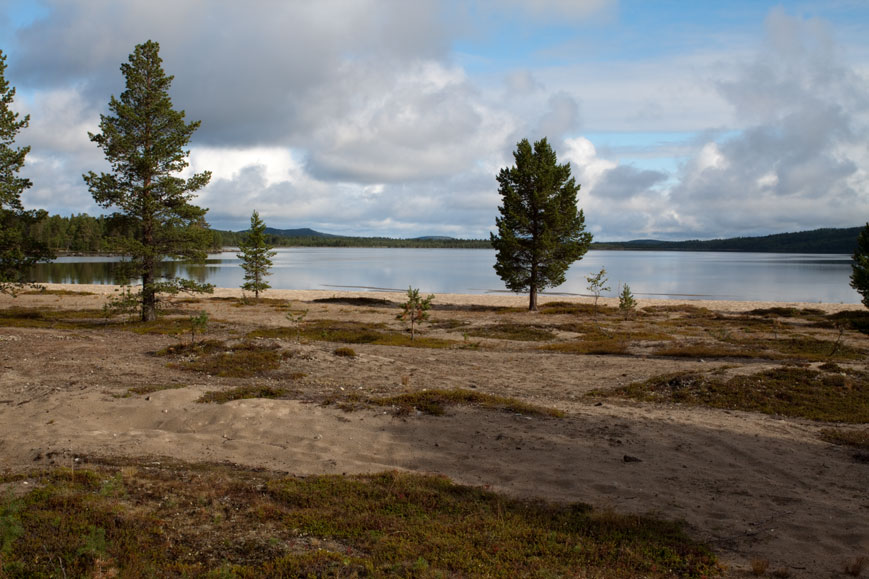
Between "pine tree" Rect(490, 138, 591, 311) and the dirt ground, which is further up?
"pine tree" Rect(490, 138, 591, 311)

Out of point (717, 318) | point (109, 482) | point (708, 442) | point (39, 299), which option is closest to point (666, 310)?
point (717, 318)

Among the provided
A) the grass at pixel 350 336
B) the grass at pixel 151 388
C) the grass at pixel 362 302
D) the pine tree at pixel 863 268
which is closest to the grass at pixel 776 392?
the grass at pixel 350 336

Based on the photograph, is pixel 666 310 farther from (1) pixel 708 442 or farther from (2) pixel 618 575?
(2) pixel 618 575

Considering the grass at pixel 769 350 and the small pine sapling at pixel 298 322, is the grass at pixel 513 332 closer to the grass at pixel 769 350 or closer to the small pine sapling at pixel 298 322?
the grass at pixel 769 350

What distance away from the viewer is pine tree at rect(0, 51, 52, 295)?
85.0 feet

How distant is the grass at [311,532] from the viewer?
565 cm

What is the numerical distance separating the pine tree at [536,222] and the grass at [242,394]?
31.8 m

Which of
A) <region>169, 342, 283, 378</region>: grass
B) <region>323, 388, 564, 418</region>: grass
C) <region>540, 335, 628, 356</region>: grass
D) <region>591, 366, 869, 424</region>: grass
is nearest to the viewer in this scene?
<region>323, 388, 564, 418</region>: grass

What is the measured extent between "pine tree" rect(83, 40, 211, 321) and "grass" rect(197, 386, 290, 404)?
15828mm

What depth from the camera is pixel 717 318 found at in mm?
40188

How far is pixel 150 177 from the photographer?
27.9 m

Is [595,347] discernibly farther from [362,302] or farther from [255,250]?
[255,250]

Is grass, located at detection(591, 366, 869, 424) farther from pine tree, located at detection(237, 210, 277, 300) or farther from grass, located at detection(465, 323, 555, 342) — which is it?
pine tree, located at detection(237, 210, 277, 300)

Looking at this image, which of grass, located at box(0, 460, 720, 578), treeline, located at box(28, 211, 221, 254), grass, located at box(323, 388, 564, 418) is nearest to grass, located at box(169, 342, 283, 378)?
grass, located at box(323, 388, 564, 418)
